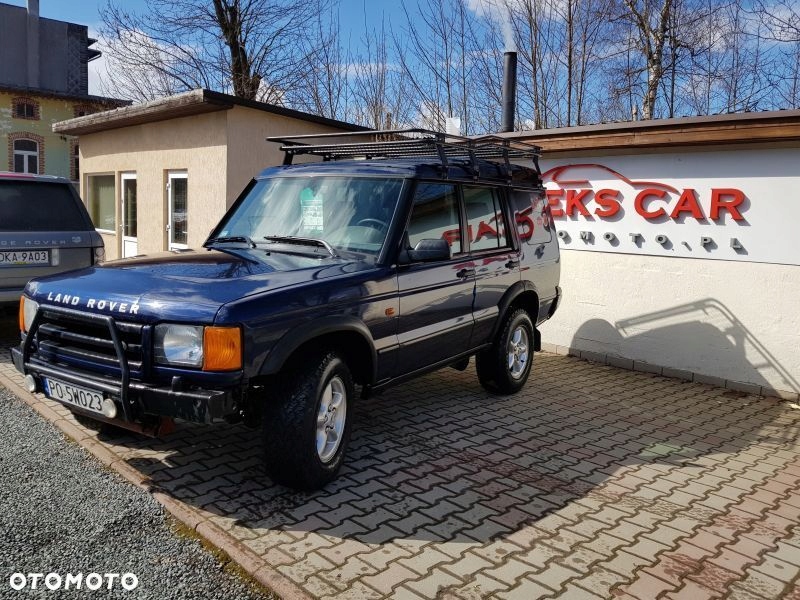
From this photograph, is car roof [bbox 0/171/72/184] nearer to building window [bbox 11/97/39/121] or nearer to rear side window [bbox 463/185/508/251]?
rear side window [bbox 463/185/508/251]

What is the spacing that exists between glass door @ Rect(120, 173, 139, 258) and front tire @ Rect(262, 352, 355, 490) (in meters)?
10.0

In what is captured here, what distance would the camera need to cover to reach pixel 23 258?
722 centimetres

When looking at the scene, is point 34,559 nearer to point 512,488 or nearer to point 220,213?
point 512,488

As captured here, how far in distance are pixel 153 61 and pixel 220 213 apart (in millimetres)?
13865

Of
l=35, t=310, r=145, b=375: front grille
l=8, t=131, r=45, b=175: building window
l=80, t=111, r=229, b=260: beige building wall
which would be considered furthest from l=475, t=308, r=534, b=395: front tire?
l=8, t=131, r=45, b=175: building window

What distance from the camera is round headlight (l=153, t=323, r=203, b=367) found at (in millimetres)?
3547

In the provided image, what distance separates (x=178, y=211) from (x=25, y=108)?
1129 inches

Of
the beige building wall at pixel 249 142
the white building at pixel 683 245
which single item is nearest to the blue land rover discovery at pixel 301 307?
the white building at pixel 683 245

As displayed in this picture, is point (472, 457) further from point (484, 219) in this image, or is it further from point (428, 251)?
point (484, 219)

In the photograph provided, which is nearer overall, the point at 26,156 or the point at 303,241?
the point at 303,241

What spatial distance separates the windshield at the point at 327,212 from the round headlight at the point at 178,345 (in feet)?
4.82

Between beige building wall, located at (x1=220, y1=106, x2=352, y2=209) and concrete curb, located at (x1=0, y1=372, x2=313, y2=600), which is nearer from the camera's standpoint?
concrete curb, located at (x1=0, y1=372, x2=313, y2=600)

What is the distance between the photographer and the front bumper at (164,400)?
3.50 meters

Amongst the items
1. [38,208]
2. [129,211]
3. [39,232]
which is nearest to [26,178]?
[38,208]
